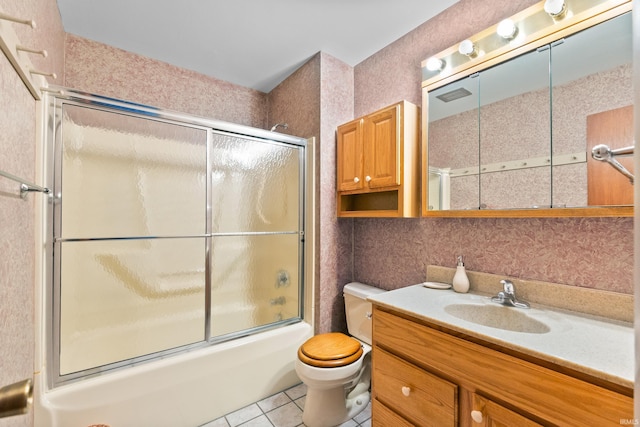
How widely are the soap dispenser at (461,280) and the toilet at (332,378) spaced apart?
60cm

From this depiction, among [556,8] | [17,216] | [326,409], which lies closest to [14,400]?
[17,216]

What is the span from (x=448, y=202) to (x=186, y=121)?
1.63 metres

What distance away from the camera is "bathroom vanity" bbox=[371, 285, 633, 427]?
0.70 metres

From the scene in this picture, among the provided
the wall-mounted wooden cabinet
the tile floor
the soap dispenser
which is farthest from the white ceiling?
the tile floor

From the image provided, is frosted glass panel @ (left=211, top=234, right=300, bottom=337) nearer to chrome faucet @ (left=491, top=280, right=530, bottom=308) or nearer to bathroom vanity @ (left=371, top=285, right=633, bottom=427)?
bathroom vanity @ (left=371, top=285, right=633, bottom=427)

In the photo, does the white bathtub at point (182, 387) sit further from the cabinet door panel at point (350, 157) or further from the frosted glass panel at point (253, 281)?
the cabinet door panel at point (350, 157)

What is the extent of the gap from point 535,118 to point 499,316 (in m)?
0.91

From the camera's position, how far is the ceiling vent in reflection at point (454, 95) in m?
1.42

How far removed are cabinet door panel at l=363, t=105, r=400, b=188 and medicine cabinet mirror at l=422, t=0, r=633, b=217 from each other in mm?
177

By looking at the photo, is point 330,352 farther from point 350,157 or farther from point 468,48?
point 468,48

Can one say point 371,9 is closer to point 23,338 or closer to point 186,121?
point 186,121

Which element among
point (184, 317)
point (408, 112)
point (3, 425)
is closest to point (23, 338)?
point (3, 425)

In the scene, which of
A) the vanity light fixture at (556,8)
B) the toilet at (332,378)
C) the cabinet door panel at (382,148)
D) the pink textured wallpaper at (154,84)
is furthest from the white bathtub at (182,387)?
the vanity light fixture at (556,8)

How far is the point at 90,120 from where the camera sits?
1.41 metres
